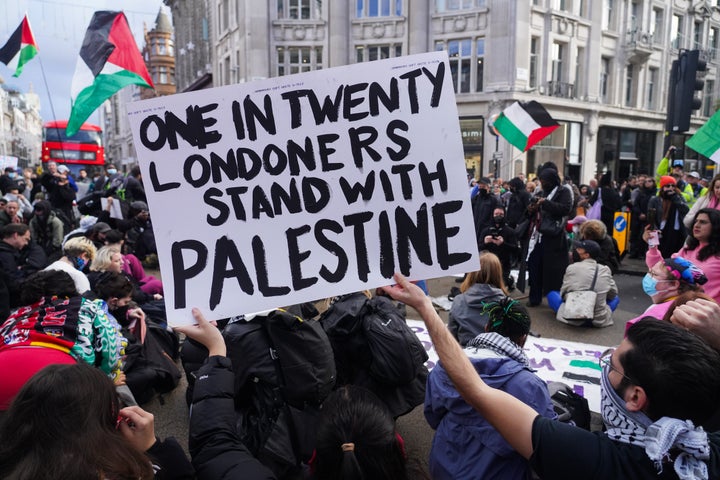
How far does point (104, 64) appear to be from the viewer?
769cm

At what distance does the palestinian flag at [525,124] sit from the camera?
28.3 ft

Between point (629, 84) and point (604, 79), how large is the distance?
2.24 metres

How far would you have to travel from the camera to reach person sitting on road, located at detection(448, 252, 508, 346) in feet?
12.9

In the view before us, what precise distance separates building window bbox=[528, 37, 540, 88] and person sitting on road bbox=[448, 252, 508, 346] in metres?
22.5

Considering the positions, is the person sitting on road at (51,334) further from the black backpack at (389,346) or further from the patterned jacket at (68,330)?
the black backpack at (389,346)

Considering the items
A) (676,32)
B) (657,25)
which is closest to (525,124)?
(657,25)

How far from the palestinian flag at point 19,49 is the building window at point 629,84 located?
2804cm

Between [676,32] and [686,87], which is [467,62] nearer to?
[676,32]

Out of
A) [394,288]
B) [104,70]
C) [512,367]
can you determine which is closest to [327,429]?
[394,288]

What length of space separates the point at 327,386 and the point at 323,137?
1.31 meters

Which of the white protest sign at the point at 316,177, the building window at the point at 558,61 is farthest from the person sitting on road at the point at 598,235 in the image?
the building window at the point at 558,61

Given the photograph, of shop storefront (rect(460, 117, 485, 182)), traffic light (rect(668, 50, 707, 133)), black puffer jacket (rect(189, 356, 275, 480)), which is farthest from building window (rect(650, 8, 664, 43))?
black puffer jacket (rect(189, 356, 275, 480))

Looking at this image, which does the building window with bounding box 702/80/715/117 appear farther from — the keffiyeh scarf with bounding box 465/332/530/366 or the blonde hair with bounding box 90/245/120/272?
the keffiyeh scarf with bounding box 465/332/530/366

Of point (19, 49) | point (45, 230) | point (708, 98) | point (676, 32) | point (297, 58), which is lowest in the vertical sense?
point (45, 230)
